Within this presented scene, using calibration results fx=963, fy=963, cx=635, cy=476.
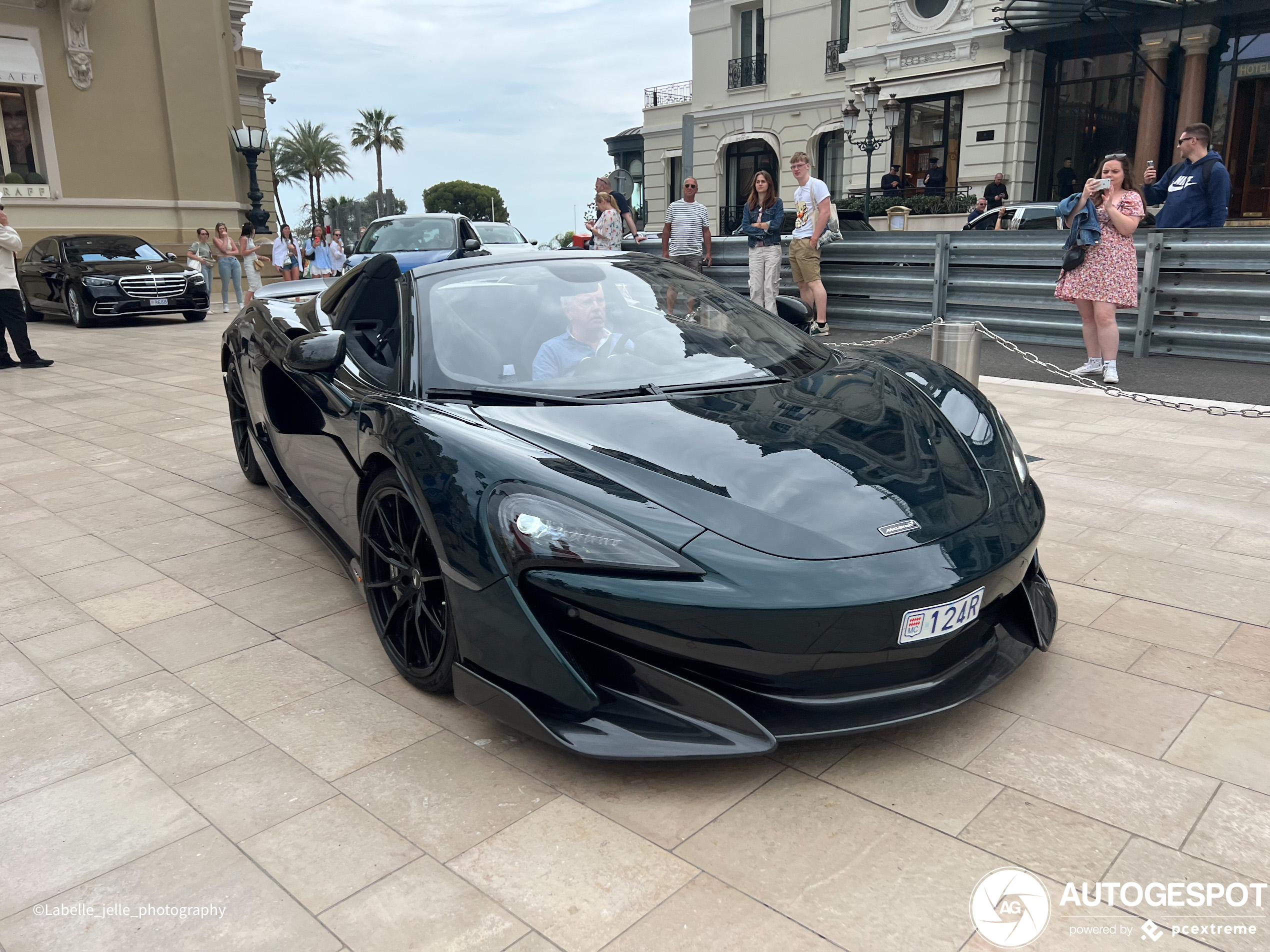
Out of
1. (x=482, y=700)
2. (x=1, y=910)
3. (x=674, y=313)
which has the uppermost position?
(x=674, y=313)

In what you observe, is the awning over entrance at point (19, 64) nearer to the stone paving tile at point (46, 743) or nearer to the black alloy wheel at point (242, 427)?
the black alloy wheel at point (242, 427)

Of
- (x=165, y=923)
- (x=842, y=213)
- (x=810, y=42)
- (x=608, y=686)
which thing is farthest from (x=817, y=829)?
(x=810, y=42)

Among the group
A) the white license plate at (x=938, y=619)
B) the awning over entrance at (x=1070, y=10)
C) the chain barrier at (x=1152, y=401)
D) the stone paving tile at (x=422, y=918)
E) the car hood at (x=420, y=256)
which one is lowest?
the stone paving tile at (x=422, y=918)

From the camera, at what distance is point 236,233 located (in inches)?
884

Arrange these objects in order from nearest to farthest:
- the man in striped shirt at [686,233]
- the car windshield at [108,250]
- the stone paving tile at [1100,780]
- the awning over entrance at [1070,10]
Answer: the stone paving tile at [1100,780]
the man in striped shirt at [686,233]
the car windshield at [108,250]
the awning over entrance at [1070,10]

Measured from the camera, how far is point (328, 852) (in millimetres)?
2158

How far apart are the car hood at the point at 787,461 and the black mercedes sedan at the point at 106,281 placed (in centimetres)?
1477

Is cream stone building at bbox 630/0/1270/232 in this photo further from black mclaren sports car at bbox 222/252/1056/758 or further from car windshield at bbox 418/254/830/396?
black mclaren sports car at bbox 222/252/1056/758

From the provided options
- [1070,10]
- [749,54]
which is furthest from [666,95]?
[1070,10]

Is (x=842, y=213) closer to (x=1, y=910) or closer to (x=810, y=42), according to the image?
(x=1, y=910)

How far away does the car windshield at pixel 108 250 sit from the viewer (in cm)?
1563

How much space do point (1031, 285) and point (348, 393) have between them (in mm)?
8243

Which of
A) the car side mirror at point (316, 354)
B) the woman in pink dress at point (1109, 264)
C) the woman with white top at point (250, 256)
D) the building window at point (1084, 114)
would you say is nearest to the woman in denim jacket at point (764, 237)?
the woman in pink dress at point (1109, 264)

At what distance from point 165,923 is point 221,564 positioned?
239cm
